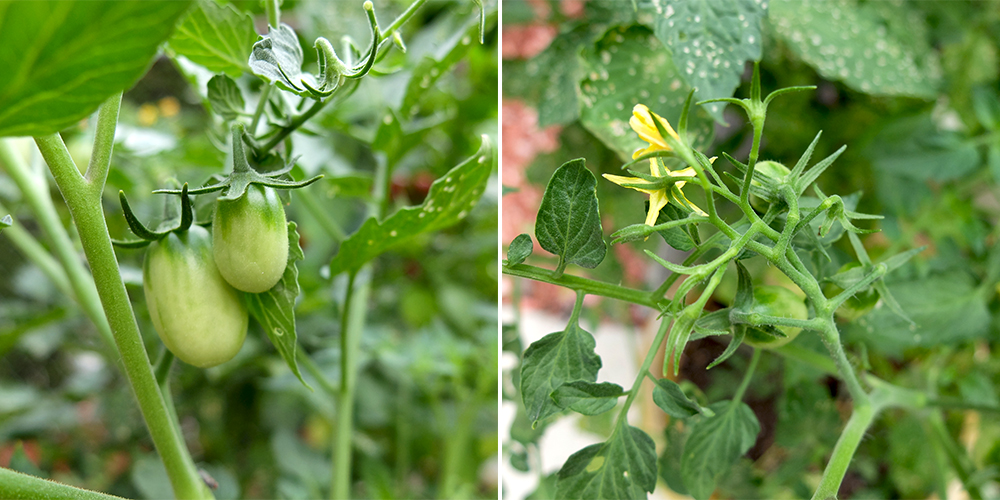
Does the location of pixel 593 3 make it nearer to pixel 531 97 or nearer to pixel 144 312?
pixel 531 97

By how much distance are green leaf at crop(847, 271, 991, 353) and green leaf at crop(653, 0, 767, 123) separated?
18 cm

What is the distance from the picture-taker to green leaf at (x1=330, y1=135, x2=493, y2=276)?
238mm

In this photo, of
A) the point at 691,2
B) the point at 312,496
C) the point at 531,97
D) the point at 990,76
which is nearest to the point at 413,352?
the point at 312,496

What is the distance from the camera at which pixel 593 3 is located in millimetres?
362

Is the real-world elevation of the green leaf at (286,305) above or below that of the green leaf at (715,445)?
above

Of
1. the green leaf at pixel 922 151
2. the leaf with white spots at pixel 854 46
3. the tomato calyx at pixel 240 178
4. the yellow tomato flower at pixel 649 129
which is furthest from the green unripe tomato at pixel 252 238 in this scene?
the green leaf at pixel 922 151

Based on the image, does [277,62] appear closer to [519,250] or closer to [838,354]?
[519,250]

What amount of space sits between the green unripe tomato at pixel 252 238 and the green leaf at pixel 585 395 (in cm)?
10

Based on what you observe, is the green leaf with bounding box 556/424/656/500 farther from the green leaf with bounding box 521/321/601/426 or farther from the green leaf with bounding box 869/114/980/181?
the green leaf with bounding box 869/114/980/181

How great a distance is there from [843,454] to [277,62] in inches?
8.5

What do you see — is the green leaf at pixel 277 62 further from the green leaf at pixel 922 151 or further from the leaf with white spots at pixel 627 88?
the green leaf at pixel 922 151

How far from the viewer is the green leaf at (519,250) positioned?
7.8 inches

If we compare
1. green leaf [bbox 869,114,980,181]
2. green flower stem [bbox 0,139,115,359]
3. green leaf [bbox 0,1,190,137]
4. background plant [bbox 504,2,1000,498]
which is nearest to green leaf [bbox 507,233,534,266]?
background plant [bbox 504,2,1000,498]

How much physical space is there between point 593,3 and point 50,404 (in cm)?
59
